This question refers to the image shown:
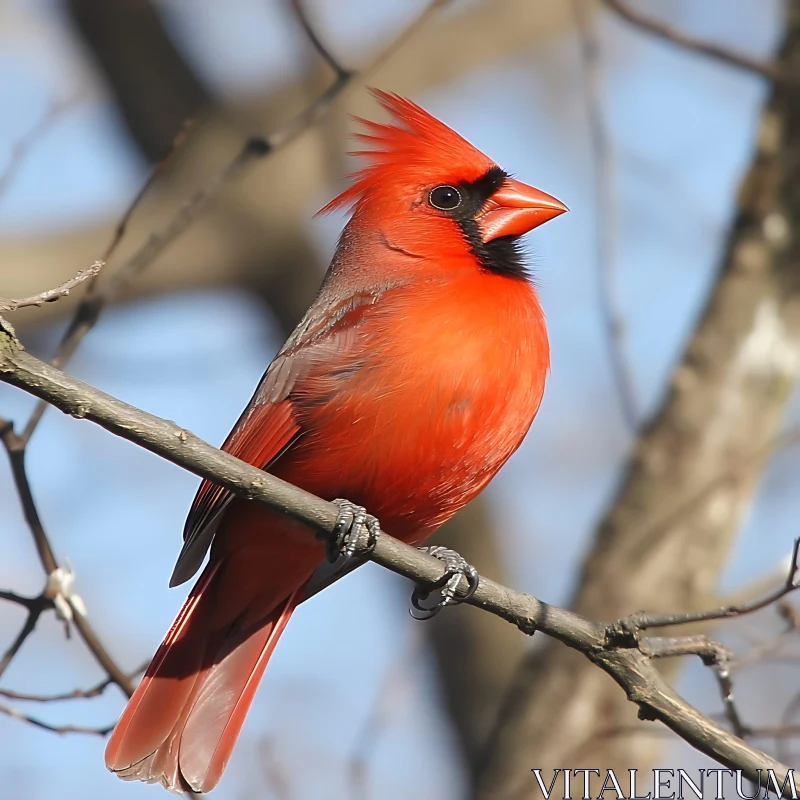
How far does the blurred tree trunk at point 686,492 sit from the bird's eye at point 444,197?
1.37m

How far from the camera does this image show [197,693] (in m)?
3.28

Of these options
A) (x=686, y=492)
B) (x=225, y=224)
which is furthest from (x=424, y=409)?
(x=225, y=224)

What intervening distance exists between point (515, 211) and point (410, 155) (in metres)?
0.34

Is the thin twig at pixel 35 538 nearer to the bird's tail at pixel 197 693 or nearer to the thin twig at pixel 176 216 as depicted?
the thin twig at pixel 176 216

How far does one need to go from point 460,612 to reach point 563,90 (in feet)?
14.9

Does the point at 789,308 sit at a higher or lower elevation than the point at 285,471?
higher

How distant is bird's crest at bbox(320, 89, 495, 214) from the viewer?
3.50 meters

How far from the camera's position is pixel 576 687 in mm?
4223

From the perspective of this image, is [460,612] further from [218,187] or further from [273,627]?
[218,187]

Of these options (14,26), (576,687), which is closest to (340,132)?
(576,687)

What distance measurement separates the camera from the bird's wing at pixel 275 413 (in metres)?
3.01

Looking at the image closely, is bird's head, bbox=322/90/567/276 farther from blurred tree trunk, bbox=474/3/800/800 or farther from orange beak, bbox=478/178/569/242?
blurred tree trunk, bbox=474/3/800/800

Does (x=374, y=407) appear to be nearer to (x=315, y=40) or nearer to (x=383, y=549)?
(x=383, y=549)

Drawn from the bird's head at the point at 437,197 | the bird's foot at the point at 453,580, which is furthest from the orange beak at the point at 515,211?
the bird's foot at the point at 453,580
